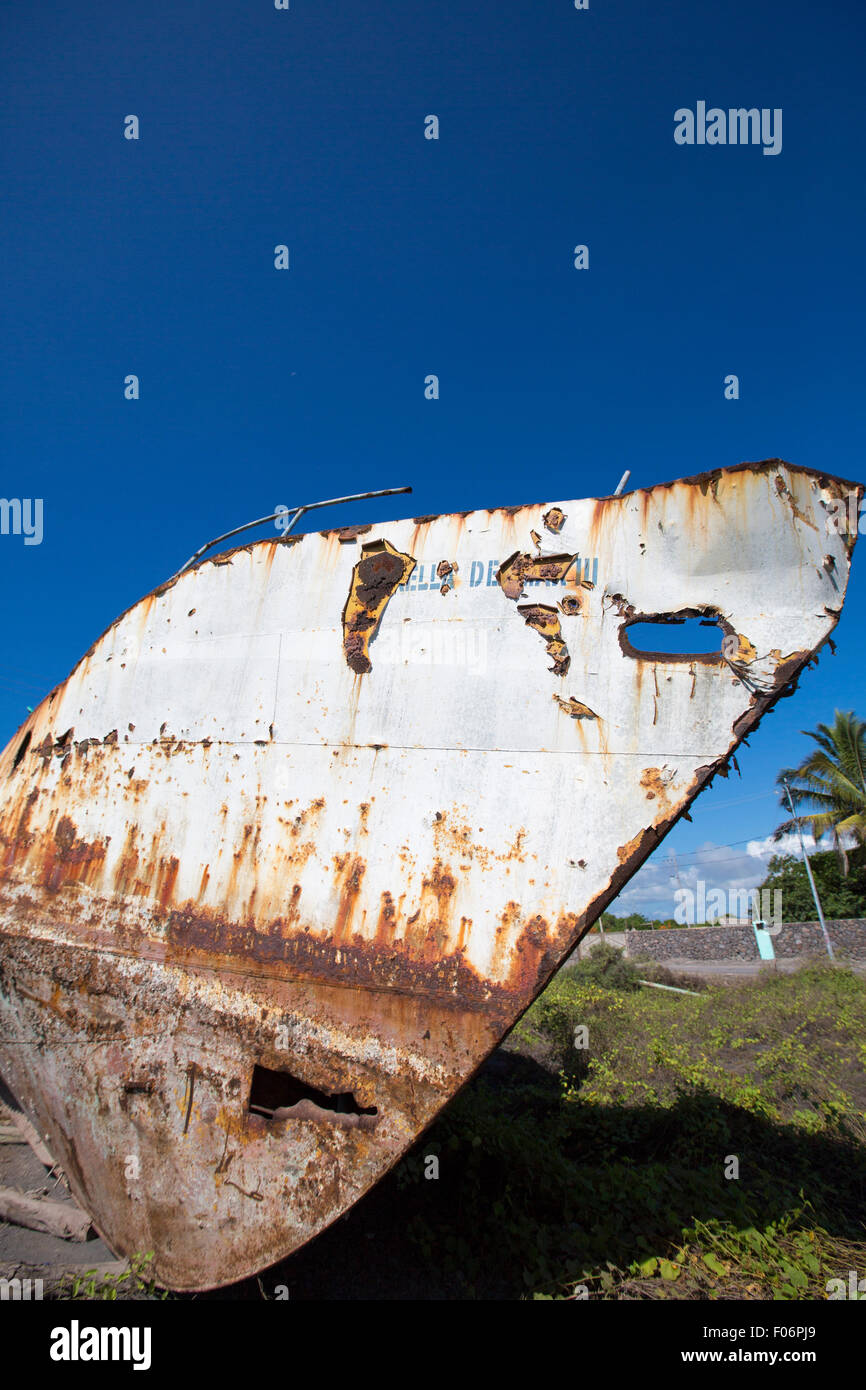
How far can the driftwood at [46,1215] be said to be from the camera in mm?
3186

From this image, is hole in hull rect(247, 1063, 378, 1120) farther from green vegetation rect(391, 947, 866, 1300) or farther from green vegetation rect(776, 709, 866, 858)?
green vegetation rect(776, 709, 866, 858)

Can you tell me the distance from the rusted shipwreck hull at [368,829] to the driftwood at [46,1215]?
15.9 inches

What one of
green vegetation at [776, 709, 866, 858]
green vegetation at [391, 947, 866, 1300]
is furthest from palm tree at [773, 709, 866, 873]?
green vegetation at [391, 947, 866, 1300]

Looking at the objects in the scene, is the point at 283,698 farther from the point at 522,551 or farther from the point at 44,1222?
the point at 44,1222

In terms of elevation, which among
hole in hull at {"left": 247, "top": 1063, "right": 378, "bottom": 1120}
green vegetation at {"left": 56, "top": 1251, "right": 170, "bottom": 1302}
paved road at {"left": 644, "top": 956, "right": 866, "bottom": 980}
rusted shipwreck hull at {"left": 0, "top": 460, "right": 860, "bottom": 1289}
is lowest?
paved road at {"left": 644, "top": 956, "right": 866, "bottom": 980}

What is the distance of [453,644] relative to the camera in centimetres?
275

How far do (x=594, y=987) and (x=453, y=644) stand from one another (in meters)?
11.9

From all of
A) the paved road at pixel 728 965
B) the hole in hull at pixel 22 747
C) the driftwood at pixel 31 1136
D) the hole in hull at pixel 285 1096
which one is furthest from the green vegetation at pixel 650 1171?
the paved road at pixel 728 965

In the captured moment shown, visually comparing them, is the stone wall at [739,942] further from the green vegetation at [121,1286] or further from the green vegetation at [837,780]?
the green vegetation at [121,1286]

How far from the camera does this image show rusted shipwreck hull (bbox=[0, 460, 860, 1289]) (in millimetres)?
2389

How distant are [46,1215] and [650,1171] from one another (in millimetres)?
3353

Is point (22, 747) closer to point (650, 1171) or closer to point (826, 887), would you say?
point (650, 1171)

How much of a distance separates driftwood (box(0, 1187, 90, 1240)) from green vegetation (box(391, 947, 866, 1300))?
1.69 metres
